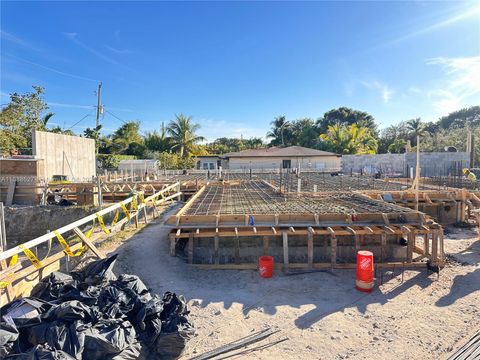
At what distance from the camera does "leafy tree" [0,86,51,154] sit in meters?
27.4

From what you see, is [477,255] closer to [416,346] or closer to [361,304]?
[361,304]

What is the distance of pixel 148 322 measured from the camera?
4.05 meters

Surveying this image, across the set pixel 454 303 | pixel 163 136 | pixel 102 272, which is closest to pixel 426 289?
Result: pixel 454 303

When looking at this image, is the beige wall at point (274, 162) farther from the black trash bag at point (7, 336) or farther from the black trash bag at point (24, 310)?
the black trash bag at point (7, 336)

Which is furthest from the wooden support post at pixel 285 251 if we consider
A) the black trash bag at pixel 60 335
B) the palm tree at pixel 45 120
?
the palm tree at pixel 45 120

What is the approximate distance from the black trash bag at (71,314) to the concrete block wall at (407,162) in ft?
64.0

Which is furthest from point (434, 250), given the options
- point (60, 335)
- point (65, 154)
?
point (65, 154)

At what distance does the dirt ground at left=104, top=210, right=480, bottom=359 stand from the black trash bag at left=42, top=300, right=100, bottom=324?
1.42 metres

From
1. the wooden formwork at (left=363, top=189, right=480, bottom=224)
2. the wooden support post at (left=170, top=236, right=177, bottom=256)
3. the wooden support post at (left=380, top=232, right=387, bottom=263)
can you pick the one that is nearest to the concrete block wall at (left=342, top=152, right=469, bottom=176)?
the wooden formwork at (left=363, top=189, right=480, bottom=224)

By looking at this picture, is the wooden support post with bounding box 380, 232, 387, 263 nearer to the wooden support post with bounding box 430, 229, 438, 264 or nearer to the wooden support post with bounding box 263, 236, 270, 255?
the wooden support post with bounding box 430, 229, 438, 264

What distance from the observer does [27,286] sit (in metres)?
4.82

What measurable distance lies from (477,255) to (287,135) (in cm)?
4041

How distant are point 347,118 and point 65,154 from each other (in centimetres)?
4311

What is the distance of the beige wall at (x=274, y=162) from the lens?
1208 inches
